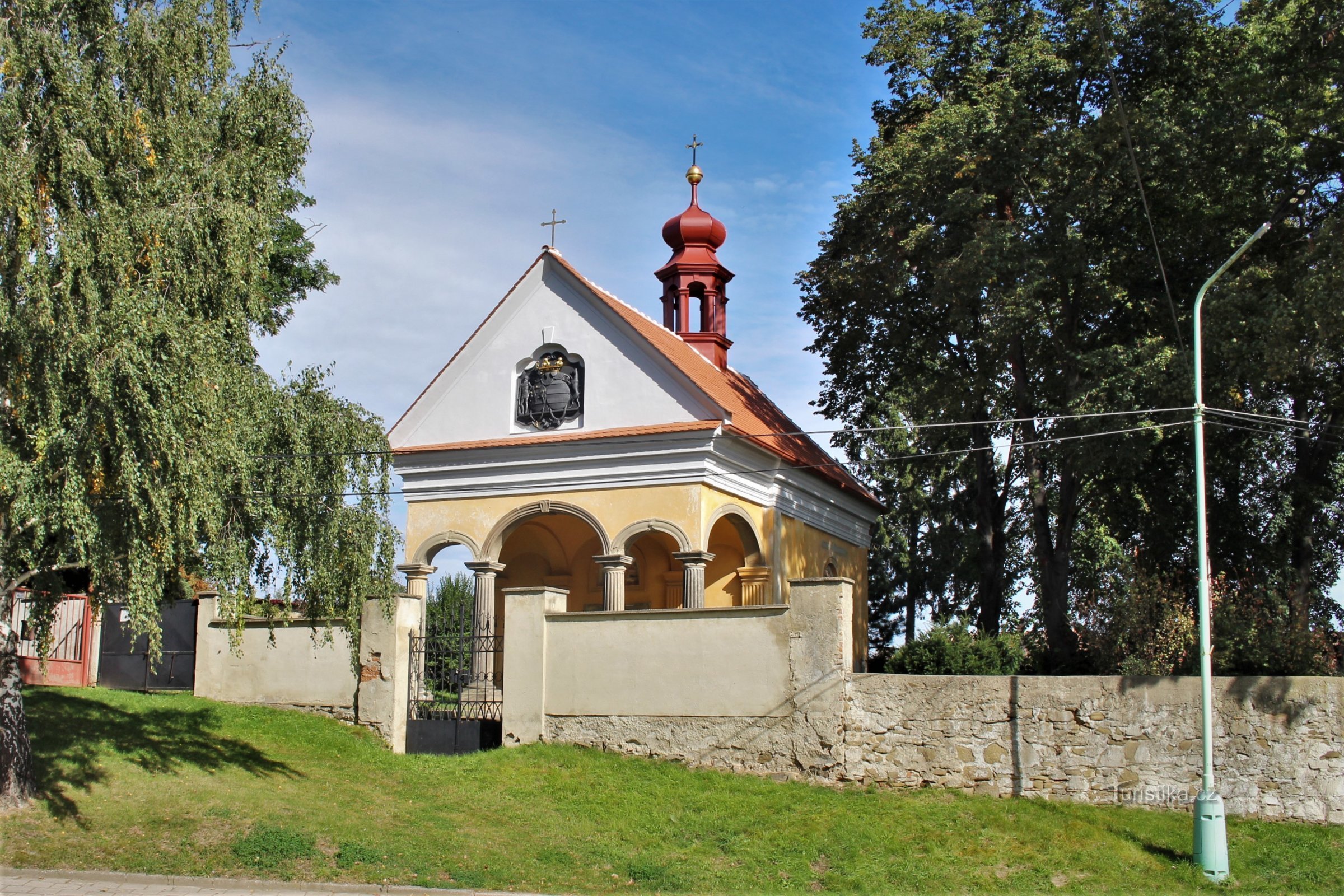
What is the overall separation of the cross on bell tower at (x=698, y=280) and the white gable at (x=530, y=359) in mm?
6043

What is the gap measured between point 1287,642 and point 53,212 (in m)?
14.6

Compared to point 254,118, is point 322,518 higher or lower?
lower

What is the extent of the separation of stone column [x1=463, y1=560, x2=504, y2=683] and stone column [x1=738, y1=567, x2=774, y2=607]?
4481mm

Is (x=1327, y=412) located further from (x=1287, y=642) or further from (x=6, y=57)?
(x=6, y=57)

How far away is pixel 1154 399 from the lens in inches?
724

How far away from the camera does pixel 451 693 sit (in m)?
19.4

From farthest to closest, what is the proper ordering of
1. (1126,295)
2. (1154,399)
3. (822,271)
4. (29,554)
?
(822,271)
(1126,295)
(1154,399)
(29,554)

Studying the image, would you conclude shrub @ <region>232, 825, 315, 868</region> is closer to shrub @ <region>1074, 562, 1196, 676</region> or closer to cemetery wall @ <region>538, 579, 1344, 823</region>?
cemetery wall @ <region>538, 579, 1344, 823</region>

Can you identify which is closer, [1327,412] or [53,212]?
[53,212]

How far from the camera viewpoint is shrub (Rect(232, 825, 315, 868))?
11.7 meters

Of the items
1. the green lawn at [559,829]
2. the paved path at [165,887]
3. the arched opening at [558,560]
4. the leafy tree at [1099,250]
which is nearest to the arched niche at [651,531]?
the arched opening at [558,560]

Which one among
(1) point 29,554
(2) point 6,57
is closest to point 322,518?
(1) point 29,554

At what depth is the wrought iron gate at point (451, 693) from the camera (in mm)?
17219

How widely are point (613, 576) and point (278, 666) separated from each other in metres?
5.68
